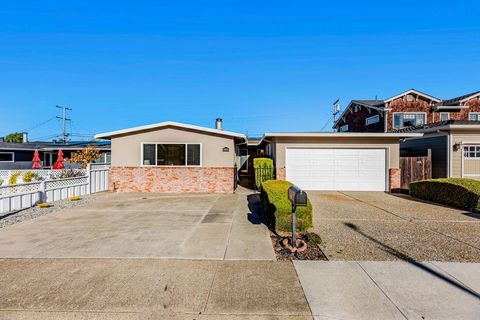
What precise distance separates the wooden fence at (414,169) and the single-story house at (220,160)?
54 centimetres

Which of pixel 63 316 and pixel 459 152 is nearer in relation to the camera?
pixel 63 316

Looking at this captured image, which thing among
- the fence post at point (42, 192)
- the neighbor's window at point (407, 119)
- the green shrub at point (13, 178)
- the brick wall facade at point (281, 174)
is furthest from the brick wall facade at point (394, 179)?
the green shrub at point (13, 178)

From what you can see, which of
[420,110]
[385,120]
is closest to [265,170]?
[385,120]

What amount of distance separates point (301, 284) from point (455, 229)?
16.5ft

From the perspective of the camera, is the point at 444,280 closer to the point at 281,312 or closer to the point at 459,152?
the point at 281,312

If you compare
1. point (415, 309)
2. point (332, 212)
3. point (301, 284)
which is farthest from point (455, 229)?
point (301, 284)

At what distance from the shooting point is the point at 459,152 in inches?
473

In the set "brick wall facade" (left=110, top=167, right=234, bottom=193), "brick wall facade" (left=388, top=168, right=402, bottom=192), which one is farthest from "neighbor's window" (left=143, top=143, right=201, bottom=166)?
"brick wall facade" (left=388, top=168, right=402, bottom=192)

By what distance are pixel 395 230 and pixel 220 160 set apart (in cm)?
793

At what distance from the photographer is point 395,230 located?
5.91 m

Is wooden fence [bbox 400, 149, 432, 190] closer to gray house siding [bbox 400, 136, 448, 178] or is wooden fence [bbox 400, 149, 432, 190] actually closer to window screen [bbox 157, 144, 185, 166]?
gray house siding [bbox 400, 136, 448, 178]

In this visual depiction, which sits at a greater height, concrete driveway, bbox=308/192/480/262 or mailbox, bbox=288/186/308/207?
mailbox, bbox=288/186/308/207

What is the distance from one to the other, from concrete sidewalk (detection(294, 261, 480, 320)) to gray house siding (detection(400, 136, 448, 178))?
10521 mm

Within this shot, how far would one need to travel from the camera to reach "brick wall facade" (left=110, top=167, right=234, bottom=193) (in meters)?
12.1
